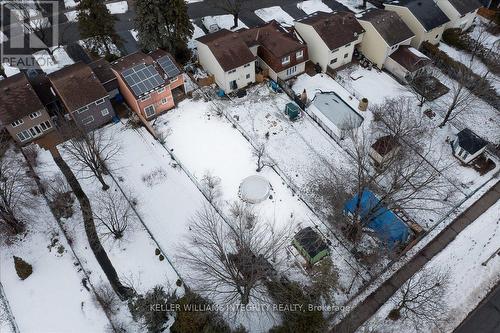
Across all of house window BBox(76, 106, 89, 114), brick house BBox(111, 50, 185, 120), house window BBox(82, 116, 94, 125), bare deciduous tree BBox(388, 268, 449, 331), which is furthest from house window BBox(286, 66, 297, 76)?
bare deciduous tree BBox(388, 268, 449, 331)

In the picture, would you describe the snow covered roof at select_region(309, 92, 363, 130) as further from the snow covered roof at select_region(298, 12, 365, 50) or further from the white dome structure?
the white dome structure

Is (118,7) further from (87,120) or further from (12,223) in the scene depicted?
(12,223)

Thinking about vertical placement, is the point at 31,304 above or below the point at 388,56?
below

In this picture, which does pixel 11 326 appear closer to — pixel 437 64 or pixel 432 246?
pixel 432 246

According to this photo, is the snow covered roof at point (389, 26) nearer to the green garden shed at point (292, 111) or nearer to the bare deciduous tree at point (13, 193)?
the green garden shed at point (292, 111)

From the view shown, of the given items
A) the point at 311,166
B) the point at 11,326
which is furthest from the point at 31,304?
the point at 311,166
